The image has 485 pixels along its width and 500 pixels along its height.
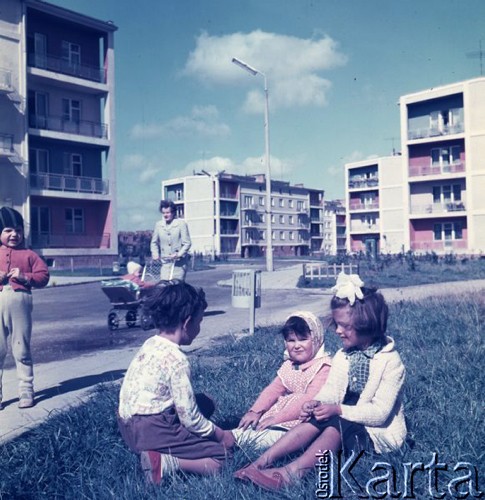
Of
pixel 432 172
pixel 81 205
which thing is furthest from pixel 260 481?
pixel 432 172

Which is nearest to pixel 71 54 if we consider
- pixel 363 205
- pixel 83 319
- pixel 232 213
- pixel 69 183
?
pixel 69 183

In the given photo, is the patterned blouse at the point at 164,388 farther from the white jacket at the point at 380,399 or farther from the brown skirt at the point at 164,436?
the white jacket at the point at 380,399

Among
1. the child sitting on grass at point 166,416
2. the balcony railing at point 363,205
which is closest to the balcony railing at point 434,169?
the balcony railing at point 363,205

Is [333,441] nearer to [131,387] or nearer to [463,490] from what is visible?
[463,490]

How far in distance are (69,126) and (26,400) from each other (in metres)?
31.0

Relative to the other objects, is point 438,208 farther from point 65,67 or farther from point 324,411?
point 324,411

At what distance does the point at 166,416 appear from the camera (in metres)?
3.14

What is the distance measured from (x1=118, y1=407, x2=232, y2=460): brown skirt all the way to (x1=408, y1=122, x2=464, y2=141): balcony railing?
45769mm

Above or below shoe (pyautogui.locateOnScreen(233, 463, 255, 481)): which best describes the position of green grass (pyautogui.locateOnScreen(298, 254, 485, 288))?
above

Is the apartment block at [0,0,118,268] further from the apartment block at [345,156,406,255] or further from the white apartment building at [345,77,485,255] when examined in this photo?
the apartment block at [345,156,406,255]

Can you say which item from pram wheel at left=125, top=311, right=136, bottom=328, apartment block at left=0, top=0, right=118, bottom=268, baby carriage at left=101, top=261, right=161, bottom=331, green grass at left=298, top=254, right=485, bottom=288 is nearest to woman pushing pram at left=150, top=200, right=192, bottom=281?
baby carriage at left=101, top=261, right=161, bottom=331

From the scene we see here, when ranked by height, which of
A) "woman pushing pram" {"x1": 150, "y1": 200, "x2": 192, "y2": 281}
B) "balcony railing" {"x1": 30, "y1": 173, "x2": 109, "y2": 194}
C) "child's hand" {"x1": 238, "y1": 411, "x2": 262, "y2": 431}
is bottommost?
"child's hand" {"x1": 238, "y1": 411, "x2": 262, "y2": 431}

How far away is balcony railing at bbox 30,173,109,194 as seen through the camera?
32125 millimetres

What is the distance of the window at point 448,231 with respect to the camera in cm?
4603
